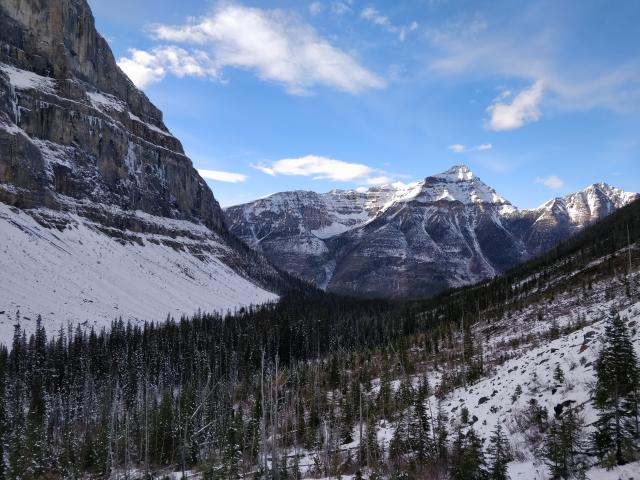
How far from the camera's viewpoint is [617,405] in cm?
2116

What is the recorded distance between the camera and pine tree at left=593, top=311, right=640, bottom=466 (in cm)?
2039

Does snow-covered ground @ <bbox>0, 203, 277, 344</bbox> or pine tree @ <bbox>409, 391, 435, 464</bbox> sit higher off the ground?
snow-covered ground @ <bbox>0, 203, 277, 344</bbox>

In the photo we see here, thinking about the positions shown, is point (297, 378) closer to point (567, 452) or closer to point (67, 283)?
point (567, 452)

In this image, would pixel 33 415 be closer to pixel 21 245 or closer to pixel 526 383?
pixel 526 383

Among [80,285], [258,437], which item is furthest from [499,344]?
[80,285]

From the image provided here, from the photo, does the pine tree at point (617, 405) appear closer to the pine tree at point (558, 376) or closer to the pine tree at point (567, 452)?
the pine tree at point (567, 452)

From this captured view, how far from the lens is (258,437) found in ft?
198

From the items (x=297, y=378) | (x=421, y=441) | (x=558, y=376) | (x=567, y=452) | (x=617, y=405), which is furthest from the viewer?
(x=297, y=378)

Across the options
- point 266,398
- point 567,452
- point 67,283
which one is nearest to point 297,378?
point 266,398

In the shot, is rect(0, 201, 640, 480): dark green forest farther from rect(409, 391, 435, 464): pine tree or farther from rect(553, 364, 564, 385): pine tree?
rect(553, 364, 564, 385): pine tree

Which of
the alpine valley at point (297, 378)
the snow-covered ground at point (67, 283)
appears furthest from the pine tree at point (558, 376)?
the snow-covered ground at point (67, 283)

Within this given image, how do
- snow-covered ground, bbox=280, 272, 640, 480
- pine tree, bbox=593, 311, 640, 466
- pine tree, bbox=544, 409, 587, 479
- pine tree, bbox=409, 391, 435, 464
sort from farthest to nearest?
pine tree, bbox=409, 391, 435, 464
snow-covered ground, bbox=280, 272, 640, 480
pine tree, bbox=544, 409, 587, 479
pine tree, bbox=593, 311, 640, 466

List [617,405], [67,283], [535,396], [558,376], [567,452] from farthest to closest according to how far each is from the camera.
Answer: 1. [67,283]
2. [535,396]
3. [558,376]
4. [567,452]
5. [617,405]

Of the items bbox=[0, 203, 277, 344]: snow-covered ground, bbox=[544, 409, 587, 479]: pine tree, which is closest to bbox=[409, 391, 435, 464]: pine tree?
bbox=[544, 409, 587, 479]: pine tree
